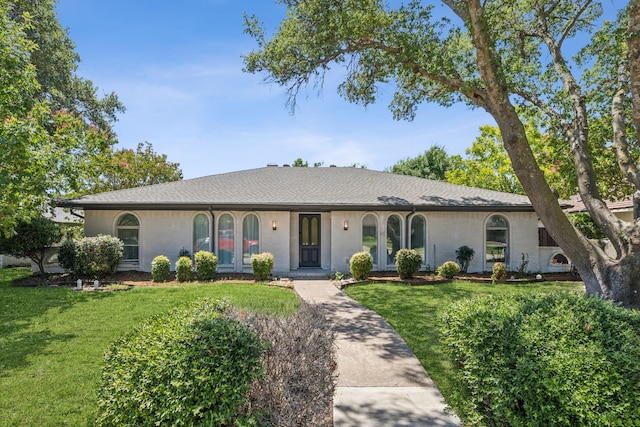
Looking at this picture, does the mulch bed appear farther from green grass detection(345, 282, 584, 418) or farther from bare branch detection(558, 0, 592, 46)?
bare branch detection(558, 0, 592, 46)

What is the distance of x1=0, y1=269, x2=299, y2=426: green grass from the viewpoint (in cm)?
380

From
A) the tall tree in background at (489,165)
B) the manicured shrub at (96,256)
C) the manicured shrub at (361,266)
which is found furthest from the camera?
the tall tree in background at (489,165)

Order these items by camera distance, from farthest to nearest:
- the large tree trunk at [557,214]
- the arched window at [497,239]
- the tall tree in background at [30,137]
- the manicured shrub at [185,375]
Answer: the arched window at [497,239], the tall tree in background at [30,137], the large tree trunk at [557,214], the manicured shrub at [185,375]

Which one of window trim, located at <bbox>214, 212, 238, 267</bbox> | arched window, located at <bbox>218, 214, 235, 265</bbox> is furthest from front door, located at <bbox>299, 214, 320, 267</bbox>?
arched window, located at <bbox>218, 214, 235, 265</bbox>

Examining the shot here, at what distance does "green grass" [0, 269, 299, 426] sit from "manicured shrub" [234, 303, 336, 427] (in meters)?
0.87

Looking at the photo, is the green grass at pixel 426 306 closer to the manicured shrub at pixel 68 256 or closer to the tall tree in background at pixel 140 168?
the manicured shrub at pixel 68 256

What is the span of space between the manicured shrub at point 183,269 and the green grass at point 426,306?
5570 mm

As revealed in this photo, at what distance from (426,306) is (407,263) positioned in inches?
131

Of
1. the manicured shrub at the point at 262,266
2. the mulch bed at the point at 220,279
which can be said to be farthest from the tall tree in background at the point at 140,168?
the manicured shrub at the point at 262,266

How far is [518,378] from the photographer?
2645 millimetres

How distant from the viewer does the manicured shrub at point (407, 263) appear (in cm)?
1159

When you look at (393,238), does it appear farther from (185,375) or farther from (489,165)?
(489,165)

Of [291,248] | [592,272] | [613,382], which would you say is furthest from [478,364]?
[291,248]

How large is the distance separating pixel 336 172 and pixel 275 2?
9.10m
